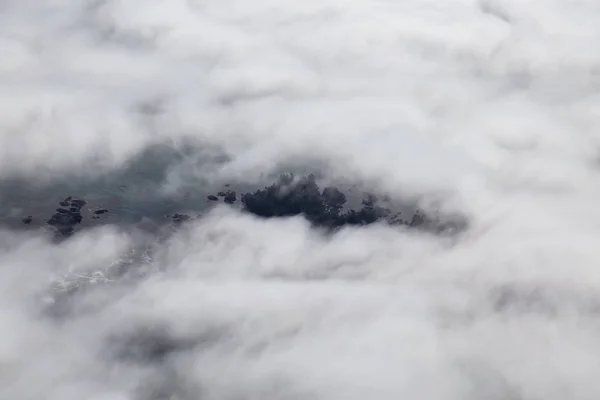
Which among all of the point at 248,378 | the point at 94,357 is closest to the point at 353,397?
the point at 248,378

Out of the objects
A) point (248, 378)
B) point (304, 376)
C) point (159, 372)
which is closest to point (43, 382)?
point (159, 372)

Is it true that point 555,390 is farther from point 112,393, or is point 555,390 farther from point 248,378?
point 112,393

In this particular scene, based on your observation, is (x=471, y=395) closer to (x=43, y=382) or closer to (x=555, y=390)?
(x=555, y=390)

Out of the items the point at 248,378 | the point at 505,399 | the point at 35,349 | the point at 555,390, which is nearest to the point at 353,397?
the point at 248,378

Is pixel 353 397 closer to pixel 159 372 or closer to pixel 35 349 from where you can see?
pixel 159 372

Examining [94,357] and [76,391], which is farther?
[94,357]

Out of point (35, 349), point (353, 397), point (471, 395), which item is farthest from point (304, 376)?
point (35, 349)

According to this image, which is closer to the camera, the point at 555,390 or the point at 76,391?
the point at 76,391

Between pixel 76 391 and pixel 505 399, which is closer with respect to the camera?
pixel 76 391
